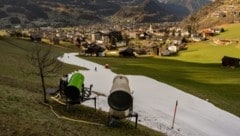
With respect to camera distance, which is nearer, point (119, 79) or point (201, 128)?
point (119, 79)

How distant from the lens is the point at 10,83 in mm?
43812

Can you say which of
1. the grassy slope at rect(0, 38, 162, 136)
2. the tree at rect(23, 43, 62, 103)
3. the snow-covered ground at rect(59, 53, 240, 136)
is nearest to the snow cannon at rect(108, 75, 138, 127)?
the grassy slope at rect(0, 38, 162, 136)

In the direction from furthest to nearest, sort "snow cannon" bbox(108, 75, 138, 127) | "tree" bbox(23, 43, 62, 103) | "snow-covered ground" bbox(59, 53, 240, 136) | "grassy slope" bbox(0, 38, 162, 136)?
"snow-covered ground" bbox(59, 53, 240, 136) → "tree" bbox(23, 43, 62, 103) → "snow cannon" bbox(108, 75, 138, 127) → "grassy slope" bbox(0, 38, 162, 136)

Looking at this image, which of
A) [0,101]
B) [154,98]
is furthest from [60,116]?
[154,98]

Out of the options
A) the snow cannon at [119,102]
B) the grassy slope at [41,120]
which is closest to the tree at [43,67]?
the grassy slope at [41,120]

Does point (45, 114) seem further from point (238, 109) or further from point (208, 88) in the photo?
point (208, 88)

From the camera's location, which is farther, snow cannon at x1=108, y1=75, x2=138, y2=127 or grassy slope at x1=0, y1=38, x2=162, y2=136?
snow cannon at x1=108, y1=75, x2=138, y2=127

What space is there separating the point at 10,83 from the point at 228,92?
3579 centimetres

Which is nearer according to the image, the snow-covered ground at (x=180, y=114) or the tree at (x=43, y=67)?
the tree at (x=43, y=67)

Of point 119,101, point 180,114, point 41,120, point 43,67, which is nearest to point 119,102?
point 119,101

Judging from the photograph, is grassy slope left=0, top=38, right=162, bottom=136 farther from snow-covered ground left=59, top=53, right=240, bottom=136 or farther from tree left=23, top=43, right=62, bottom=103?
snow-covered ground left=59, top=53, right=240, bottom=136

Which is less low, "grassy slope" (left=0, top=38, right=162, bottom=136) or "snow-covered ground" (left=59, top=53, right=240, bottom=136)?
"grassy slope" (left=0, top=38, right=162, bottom=136)

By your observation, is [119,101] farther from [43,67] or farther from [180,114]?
[180,114]

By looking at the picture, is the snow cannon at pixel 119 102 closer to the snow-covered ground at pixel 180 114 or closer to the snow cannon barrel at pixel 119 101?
the snow cannon barrel at pixel 119 101
